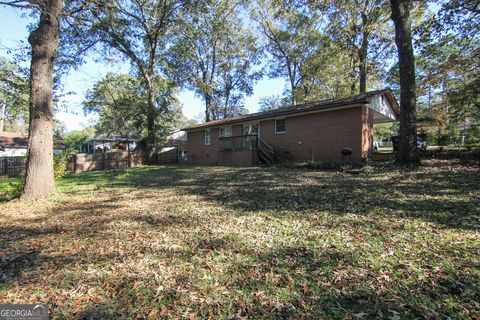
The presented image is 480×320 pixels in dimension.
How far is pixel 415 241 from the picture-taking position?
331 centimetres

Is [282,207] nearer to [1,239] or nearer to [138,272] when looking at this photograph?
[138,272]

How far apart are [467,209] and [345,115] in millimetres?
8979

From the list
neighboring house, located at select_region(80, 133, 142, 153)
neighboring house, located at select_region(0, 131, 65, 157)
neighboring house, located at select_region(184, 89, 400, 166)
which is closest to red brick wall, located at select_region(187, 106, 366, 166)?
neighboring house, located at select_region(184, 89, 400, 166)

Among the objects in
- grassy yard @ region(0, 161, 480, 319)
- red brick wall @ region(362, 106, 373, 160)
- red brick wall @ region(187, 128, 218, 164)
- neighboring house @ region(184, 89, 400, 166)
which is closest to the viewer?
grassy yard @ region(0, 161, 480, 319)

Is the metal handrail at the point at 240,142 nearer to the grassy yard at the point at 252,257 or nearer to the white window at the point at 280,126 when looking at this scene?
the white window at the point at 280,126

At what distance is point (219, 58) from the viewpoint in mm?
30719

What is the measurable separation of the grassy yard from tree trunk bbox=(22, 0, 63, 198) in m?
0.66

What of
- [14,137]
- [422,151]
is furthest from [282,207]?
[14,137]

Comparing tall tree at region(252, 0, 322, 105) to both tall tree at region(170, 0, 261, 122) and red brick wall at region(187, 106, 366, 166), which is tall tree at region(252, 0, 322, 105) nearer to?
tall tree at region(170, 0, 261, 122)

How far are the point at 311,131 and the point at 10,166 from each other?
18602 millimetres

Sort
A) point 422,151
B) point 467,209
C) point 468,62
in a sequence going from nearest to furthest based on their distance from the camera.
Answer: point 467,209 < point 468,62 < point 422,151

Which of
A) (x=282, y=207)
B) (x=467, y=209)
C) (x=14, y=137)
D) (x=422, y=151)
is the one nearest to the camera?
(x=467, y=209)

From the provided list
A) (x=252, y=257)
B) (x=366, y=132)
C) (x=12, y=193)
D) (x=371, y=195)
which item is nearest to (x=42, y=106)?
(x=12, y=193)

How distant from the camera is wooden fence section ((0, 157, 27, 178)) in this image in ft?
48.1
